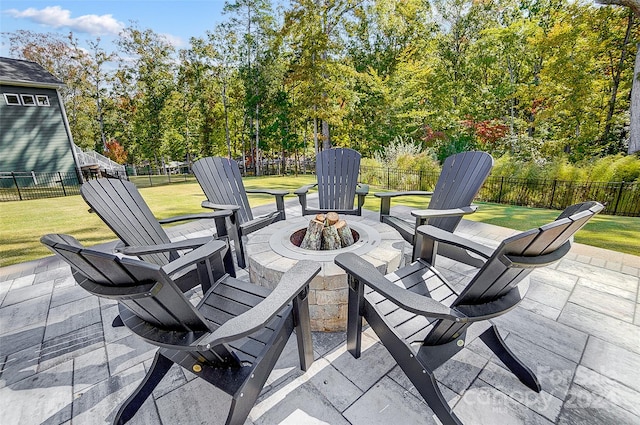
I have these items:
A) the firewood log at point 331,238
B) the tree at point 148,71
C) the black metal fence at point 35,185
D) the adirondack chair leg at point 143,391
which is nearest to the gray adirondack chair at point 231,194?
the firewood log at point 331,238

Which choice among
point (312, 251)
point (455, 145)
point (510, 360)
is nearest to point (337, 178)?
point (312, 251)

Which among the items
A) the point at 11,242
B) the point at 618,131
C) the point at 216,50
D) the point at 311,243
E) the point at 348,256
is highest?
the point at 216,50

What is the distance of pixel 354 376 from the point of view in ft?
5.20

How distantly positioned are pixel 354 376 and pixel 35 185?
1428 cm

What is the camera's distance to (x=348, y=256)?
1.51m

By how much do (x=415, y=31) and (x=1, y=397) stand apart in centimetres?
1611

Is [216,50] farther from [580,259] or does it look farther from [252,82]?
[580,259]

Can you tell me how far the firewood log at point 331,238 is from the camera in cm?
232

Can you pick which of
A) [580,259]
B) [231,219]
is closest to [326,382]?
[231,219]

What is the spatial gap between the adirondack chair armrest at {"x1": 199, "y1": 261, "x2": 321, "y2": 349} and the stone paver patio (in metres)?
0.71

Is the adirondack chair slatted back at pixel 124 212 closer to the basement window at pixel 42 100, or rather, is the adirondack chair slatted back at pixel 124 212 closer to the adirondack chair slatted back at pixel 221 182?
the adirondack chair slatted back at pixel 221 182

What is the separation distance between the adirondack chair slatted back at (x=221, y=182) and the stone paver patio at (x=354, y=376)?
58.5 inches

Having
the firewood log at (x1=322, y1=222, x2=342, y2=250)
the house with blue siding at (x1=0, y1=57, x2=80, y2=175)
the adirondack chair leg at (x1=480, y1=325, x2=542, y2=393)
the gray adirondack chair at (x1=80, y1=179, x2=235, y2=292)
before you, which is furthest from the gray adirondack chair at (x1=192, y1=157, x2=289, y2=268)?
the house with blue siding at (x1=0, y1=57, x2=80, y2=175)

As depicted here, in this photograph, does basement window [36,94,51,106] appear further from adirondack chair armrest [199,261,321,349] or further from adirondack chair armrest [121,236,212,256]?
adirondack chair armrest [199,261,321,349]
